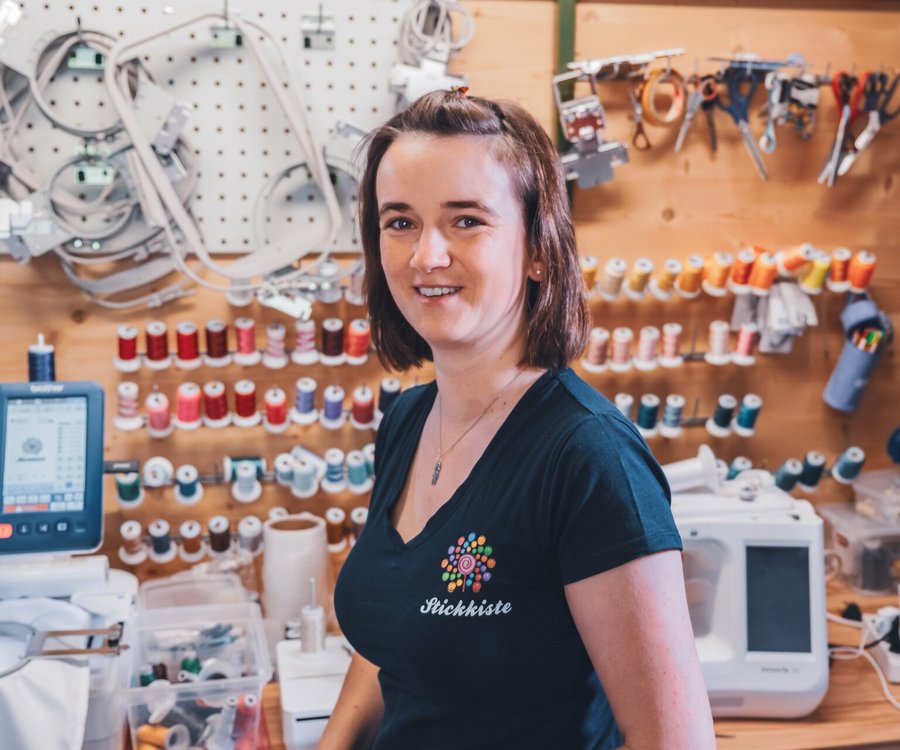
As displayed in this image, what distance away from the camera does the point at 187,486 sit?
7.45ft

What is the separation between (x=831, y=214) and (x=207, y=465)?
1617mm

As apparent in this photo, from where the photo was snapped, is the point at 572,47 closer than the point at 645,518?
No

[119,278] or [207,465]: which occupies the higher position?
[119,278]

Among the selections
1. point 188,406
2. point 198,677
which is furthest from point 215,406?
point 198,677

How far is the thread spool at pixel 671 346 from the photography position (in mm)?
2441

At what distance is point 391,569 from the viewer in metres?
1.25

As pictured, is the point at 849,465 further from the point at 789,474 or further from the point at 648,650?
the point at 648,650

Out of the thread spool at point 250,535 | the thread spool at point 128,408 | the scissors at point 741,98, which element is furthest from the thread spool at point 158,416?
the scissors at point 741,98

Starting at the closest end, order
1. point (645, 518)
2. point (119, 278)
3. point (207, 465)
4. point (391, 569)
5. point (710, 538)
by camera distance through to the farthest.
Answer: point (645, 518) → point (391, 569) → point (710, 538) → point (119, 278) → point (207, 465)

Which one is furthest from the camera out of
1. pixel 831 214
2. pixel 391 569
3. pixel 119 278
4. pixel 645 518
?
pixel 831 214

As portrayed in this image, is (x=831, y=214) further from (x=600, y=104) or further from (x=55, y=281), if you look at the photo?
(x=55, y=281)

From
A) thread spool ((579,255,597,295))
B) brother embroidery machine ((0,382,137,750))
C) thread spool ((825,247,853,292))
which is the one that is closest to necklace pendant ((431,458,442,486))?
brother embroidery machine ((0,382,137,750))

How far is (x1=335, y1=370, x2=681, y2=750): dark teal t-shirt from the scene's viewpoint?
1062 millimetres

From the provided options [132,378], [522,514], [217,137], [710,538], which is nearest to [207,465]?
[132,378]
